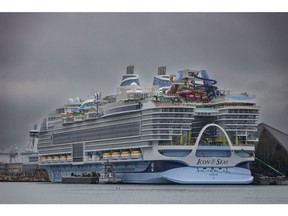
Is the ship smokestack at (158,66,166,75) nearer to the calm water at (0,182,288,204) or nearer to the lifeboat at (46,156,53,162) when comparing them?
the lifeboat at (46,156,53,162)

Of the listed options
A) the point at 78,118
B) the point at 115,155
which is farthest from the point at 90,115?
the point at 115,155

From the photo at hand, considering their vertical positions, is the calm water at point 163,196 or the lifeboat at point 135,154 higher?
the lifeboat at point 135,154

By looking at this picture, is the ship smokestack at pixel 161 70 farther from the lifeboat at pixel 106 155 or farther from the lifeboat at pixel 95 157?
the lifeboat at pixel 106 155

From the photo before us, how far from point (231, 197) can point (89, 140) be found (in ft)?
83.1

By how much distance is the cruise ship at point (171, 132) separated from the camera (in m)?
60.3

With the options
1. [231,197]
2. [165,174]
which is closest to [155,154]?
[165,174]

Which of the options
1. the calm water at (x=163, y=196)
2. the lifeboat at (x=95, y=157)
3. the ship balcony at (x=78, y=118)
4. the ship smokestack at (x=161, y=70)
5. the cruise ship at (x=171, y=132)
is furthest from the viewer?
the ship balcony at (x=78, y=118)

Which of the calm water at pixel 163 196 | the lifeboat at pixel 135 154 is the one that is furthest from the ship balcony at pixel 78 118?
the calm water at pixel 163 196

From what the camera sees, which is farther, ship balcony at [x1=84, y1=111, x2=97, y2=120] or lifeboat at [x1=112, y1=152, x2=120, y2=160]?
ship balcony at [x1=84, y1=111, x2=97, y2=120]

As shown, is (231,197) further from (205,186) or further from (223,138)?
(223,138)

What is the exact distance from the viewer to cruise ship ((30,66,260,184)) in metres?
60.3

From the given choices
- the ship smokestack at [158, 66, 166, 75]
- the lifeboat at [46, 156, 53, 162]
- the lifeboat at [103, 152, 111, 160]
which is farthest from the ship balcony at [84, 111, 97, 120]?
the lifeboat at [46, 156, 53, 162]

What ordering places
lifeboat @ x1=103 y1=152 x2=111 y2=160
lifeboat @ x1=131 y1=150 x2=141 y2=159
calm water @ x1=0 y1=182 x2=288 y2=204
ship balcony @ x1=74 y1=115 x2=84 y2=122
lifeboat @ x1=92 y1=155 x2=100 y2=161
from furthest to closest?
ship balcony @ x1=74 y1=115 x2=84 y2=122 → lifeboat @ x1=92 y1=155 x2=100 y2=161 → lifeboat @ x1=103 y1=152 x2=111 y2=160 → lifeboat @ x1=131 y1=150 x2=141 y2=159 → calm water @ x1=0 y1=182 x2=288 y2=204

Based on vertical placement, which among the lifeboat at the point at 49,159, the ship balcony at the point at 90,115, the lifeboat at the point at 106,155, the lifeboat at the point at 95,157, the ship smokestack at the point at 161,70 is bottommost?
the lifeboat at the point at 49,159
